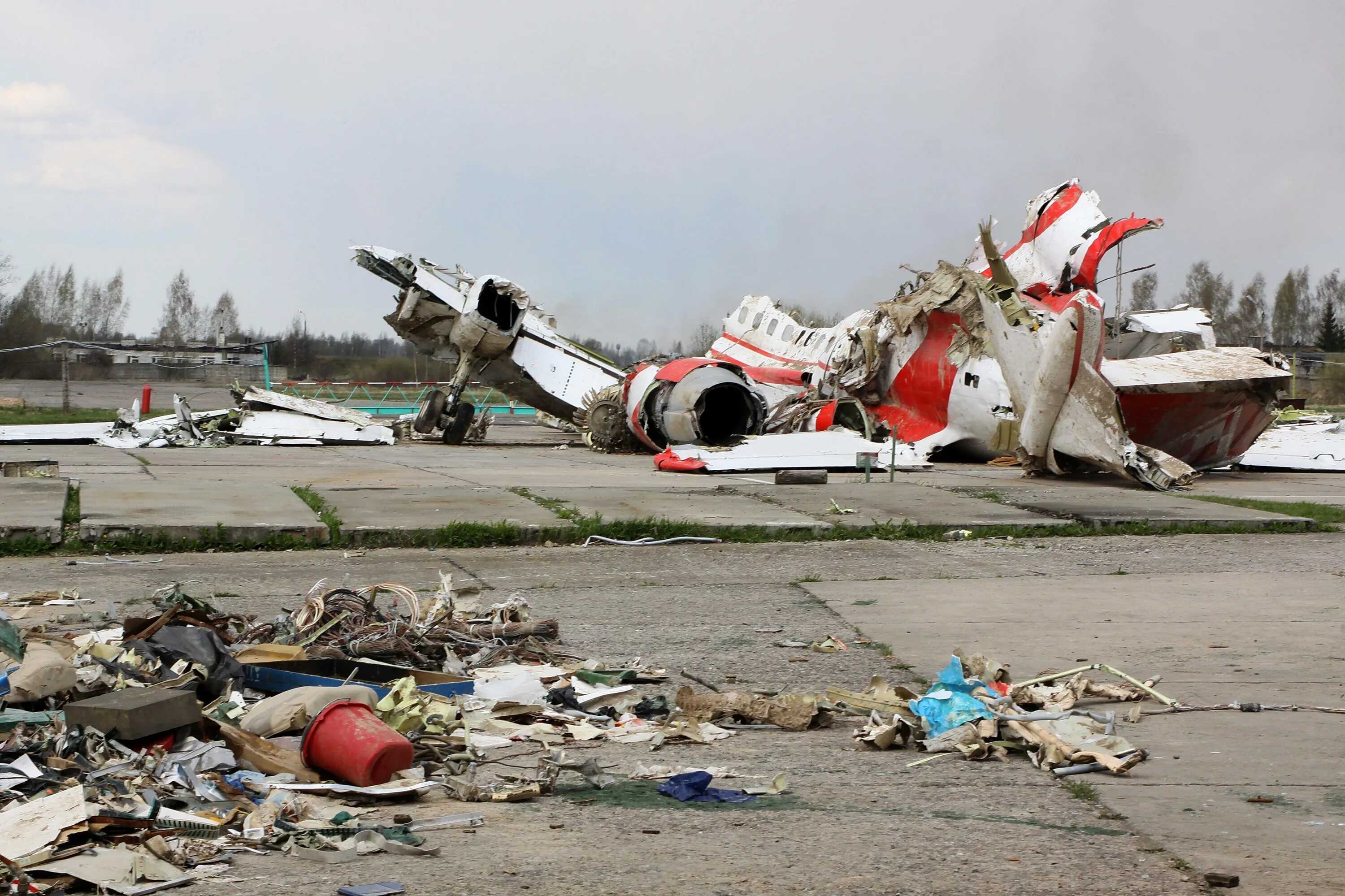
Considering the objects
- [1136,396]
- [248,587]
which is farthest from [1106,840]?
[1136,396]

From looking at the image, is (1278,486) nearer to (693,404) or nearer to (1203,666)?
(693,404)

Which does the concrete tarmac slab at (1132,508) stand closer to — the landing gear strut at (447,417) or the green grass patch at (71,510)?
the green grass patch at (71,510)

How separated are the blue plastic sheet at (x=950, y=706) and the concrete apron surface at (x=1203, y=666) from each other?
1.91 ft

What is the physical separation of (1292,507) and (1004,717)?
30.8ft

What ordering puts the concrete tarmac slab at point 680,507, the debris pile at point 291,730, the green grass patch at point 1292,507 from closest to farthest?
the debris pile at point 291,730 < the concrete tarmac slab at point 680,507 < the green grass patch at point 1292,507

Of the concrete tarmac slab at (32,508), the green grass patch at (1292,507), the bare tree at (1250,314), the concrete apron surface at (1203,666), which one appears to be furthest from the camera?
the bare tree at (1250,314)

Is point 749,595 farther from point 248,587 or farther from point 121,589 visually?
point 121,589

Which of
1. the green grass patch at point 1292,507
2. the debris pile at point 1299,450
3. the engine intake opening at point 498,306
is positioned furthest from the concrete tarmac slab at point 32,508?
the debris pile at point 1299,450

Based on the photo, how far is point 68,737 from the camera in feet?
12.6

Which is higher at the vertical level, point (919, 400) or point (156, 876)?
point (919, 400)

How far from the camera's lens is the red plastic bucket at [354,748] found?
3709 mm

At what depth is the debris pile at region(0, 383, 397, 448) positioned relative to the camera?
21.0m

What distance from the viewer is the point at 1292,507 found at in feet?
40.2

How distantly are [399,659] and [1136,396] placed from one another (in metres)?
12.6
